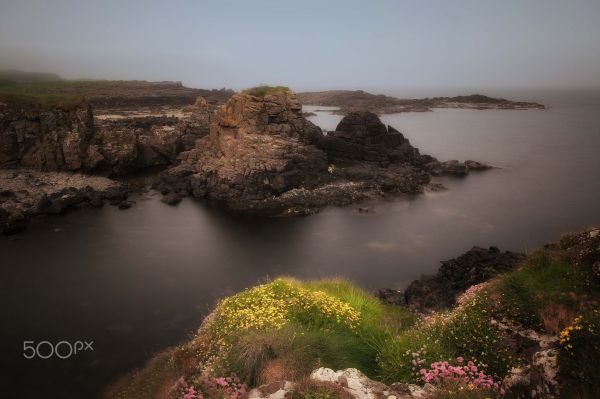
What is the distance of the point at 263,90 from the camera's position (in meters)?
55.1

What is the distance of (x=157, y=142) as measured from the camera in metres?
64.1

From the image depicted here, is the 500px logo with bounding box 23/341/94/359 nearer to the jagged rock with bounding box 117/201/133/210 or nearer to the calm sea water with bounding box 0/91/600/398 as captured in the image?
the calm sea water with bounding box 0/91/600/398

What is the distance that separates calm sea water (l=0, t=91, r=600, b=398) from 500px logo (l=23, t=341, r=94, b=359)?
357 millimetres

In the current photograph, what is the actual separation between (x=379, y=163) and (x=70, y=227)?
131 ft

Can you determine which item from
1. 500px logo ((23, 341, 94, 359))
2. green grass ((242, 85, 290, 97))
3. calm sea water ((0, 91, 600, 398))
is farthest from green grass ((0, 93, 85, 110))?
500px logo ((23, 341, 94, 359))

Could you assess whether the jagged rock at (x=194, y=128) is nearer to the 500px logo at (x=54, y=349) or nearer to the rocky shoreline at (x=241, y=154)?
the rocky shoreline at (x=241, y=154)

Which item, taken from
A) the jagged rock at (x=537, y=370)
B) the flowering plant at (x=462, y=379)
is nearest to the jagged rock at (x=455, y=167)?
the jagged rock at (x=537, y=370)

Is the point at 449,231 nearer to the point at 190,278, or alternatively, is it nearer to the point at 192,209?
the point at 190,278

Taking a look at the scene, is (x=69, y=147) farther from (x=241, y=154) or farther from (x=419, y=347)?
(x=419, y=347)

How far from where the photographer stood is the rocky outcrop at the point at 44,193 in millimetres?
40500

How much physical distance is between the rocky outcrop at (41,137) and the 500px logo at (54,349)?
38792 millimetres

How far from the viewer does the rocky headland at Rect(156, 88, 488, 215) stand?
1859 inches

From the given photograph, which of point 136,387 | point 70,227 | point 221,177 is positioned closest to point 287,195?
point 221,177

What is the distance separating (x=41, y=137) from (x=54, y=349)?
43627 mm
